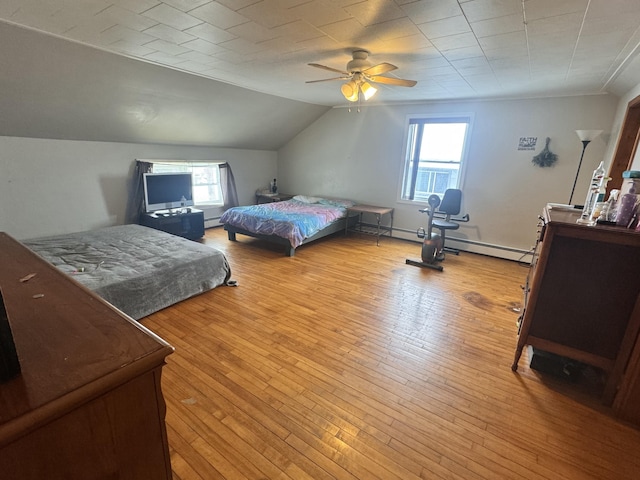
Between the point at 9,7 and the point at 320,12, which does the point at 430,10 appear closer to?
the point at 320,12

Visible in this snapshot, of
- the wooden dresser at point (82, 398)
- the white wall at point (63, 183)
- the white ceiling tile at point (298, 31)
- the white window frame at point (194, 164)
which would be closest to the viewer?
the wooden dresser at point (82, 398)

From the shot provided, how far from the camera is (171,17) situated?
2.01 meters

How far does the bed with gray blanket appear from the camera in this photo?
235 centimetres

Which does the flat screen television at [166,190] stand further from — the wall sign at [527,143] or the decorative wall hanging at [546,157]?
the decorative wall hanging at [546,157]

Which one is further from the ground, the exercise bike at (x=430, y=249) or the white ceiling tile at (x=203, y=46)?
the white ceiling tile at (x=203, y=46)

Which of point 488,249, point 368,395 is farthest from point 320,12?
point 488,249

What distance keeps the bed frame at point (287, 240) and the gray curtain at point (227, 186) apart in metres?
1.19

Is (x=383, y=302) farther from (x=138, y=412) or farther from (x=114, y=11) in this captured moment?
(x=114, y=11)

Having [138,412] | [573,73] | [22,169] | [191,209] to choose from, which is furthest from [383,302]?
[22,169]

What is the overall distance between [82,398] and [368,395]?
1.61m

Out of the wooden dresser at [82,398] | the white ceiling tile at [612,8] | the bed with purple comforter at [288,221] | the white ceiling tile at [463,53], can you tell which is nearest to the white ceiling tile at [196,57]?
the bed with purple comforter at [288,221]

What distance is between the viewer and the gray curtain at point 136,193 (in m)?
4.48

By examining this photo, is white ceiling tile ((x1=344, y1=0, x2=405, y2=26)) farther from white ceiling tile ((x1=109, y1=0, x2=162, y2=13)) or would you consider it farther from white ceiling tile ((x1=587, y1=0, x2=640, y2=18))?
white ceiling tile ((x1=109, y1=0, x2=162, y2=13))

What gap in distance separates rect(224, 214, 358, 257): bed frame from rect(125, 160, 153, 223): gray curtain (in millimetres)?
1327
